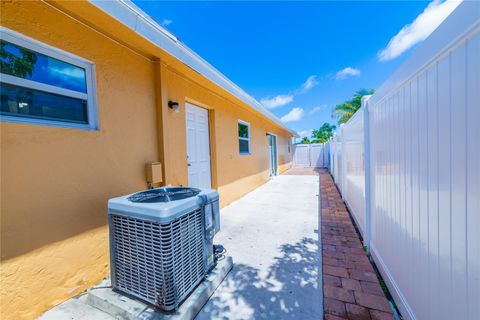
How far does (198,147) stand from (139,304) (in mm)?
3075

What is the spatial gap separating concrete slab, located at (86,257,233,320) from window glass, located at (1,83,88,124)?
173 centimetres

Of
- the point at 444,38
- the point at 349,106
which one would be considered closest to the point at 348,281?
the point at 444,38

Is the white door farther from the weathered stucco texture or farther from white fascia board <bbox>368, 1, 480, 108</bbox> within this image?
white fascia board <bbox>368, 1, 480, 108</bbox>

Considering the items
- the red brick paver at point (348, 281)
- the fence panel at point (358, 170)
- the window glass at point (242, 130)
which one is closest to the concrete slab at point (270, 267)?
the red brick paver at point (348, 281)

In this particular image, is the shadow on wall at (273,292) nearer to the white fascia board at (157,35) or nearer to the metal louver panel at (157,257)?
the metal louver panel at (157,257)

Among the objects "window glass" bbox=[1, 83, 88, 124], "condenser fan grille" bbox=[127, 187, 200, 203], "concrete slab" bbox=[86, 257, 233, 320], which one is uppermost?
"window glass" bbox=[1, 83, 88, 124]

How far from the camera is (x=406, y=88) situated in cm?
151

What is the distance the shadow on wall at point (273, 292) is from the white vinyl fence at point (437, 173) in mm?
738

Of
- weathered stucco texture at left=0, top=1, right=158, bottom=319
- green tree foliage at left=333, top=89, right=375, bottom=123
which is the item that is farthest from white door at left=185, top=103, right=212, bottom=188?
green tree foliage at left=333, top=89, right=375, bottom=123

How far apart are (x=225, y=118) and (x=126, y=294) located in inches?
168

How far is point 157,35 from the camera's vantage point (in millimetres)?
2395

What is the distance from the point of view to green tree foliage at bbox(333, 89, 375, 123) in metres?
14.2

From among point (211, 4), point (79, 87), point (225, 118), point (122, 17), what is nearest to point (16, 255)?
point (79, 87)

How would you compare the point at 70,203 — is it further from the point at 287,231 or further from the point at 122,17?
the point at 287,231
